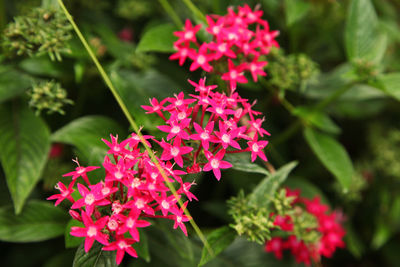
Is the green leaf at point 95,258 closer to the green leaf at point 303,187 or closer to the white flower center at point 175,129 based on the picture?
the white flower center at point 175,129

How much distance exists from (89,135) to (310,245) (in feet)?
2.53

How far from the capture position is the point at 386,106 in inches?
74.2

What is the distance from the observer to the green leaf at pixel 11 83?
1.11 meters

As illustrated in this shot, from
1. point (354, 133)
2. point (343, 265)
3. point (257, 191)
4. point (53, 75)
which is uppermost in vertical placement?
point (53, 75)

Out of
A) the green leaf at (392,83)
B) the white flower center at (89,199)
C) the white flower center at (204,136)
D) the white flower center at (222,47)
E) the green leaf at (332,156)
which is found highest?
the white flower center at (222,47)

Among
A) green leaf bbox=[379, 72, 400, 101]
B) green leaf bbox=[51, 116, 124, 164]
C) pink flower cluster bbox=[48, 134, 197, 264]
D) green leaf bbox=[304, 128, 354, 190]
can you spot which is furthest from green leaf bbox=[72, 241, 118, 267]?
green leaf bbox=[379, 72, 400, 101]

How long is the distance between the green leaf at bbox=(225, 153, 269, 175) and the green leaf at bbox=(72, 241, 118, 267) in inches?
13.5

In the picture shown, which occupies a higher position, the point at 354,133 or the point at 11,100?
the point at 11,100

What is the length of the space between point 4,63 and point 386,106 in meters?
1.66

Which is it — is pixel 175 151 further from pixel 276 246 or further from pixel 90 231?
pixel 276 246

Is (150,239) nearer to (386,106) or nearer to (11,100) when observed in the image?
(11,100)

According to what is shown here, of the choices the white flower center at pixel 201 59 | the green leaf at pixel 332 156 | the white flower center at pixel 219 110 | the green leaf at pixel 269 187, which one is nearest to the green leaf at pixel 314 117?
the green leaf at pixel 332 156

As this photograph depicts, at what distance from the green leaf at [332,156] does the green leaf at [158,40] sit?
23.7 inches

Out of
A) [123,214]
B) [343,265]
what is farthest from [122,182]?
[343,265]
